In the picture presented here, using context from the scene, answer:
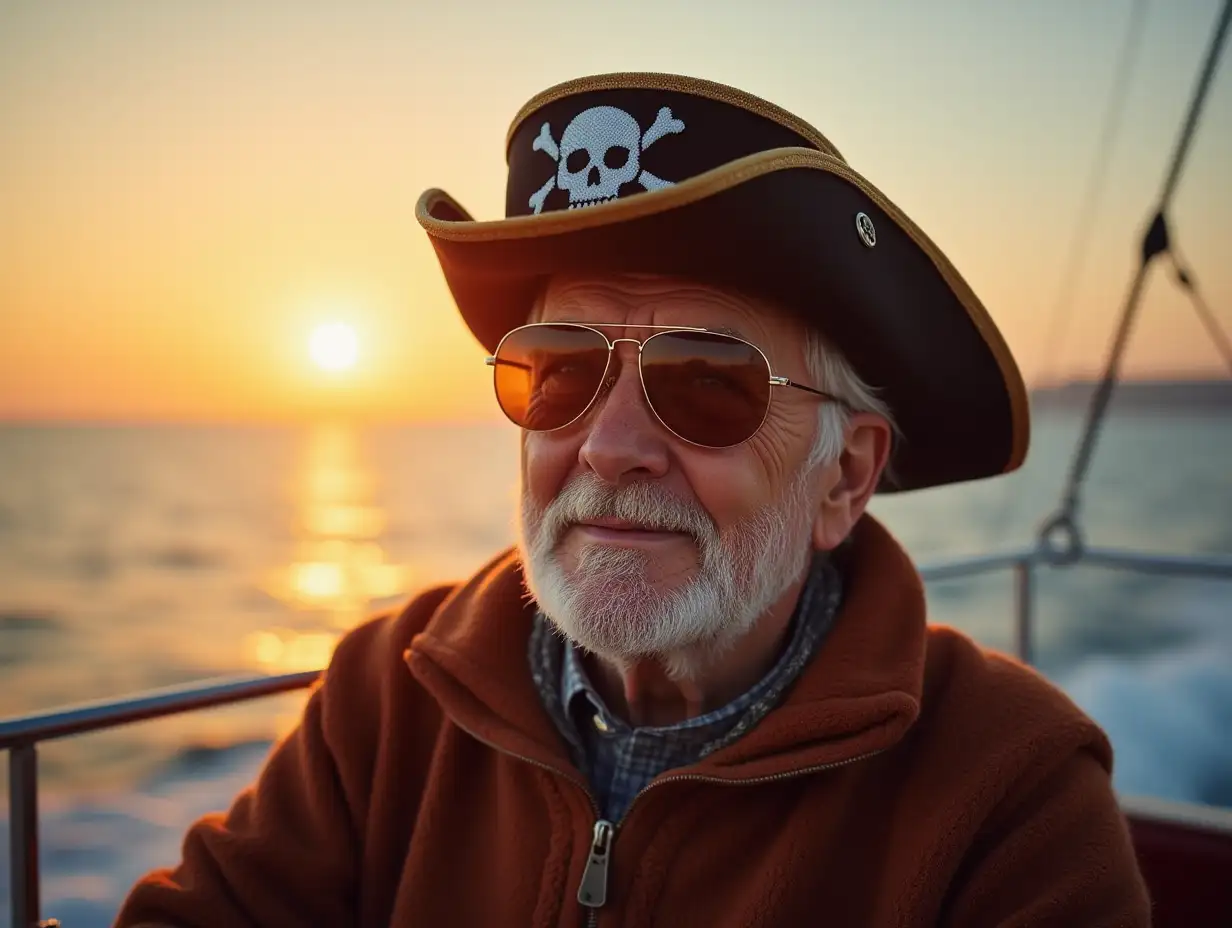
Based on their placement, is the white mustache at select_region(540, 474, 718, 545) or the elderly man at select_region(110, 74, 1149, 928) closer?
the elderly man at select_region(110, 74, 1149, 928)

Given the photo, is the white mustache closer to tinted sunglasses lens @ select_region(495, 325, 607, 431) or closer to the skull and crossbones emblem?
tinted sunglasses lens @ select_region(495, 325, 607, 431)

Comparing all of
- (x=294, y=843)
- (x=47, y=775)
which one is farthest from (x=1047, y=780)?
(x=47, y=775)

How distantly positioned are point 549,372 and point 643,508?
0.99 ft

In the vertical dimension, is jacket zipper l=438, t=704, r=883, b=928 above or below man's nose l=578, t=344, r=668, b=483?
below

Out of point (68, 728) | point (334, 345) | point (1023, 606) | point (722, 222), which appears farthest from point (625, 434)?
point (334, 345)

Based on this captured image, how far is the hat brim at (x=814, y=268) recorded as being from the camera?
1.48m

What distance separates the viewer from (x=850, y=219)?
1570mm

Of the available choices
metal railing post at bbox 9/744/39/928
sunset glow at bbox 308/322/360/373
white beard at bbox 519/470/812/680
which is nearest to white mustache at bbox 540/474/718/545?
white beard at bbox 519/470/812/680

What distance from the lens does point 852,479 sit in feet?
6.15

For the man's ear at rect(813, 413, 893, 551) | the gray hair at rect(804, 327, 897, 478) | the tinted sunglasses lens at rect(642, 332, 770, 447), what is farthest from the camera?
the man's ear at rect(813, 413, 893, 551)

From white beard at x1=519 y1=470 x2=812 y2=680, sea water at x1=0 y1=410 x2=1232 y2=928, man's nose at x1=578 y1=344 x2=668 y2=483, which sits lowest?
sea water at x1=0 y1=410 x2=1232 y2=928

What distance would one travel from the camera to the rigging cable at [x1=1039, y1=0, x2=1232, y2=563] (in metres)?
2.85

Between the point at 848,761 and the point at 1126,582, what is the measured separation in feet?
55.0

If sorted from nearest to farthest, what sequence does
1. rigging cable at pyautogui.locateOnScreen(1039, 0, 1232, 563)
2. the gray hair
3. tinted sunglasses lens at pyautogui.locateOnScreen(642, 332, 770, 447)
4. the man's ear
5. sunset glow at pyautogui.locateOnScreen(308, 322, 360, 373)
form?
tinted sunglasses lens at pyautogui.locateOnScreen(642, 332, 770, 447) → the gray hair → the man's ear → rigging cable at pyautogui.locateOnScreen(1039, 0, 1232, 563) → sunset glow at pyautogui.locateOnScreen(308, 322, 360, 373)
